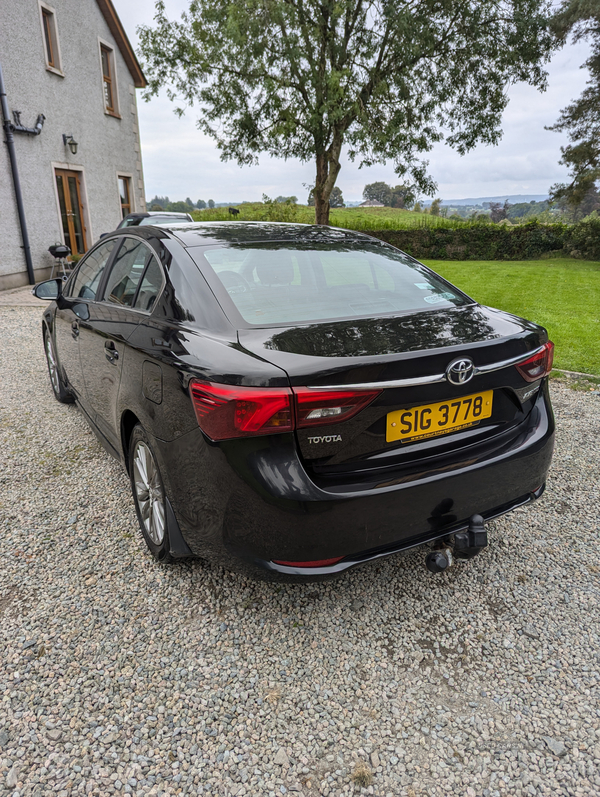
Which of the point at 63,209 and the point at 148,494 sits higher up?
the point at 63,209

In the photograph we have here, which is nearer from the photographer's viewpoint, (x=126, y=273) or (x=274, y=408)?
(x=274, y=408)

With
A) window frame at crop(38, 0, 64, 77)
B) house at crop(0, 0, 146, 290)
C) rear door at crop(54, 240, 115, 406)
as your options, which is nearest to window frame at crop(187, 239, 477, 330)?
rear door at crop(54, 240, 115, 406)

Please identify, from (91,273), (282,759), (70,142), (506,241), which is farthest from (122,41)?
(282,759)

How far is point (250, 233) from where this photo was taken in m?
2.89

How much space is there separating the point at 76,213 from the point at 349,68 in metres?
8.42

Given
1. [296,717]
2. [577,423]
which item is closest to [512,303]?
[577,423]

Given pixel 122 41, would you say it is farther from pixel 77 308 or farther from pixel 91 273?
pixel 77 308

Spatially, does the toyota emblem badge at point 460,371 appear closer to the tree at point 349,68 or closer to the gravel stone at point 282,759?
the gravel stone at point 282,759

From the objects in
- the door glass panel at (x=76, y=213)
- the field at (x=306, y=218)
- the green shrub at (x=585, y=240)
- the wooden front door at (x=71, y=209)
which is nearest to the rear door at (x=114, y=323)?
the wooden front door at (x=71, y=209)

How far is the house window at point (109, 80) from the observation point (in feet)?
53.1

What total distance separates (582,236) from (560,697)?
77.9ft

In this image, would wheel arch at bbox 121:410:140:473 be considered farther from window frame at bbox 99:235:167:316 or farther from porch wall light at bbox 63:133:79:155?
porch wall light at bbox 63:133:79:155

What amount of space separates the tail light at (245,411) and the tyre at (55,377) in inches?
129

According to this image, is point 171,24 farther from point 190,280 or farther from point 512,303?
point 190,280
